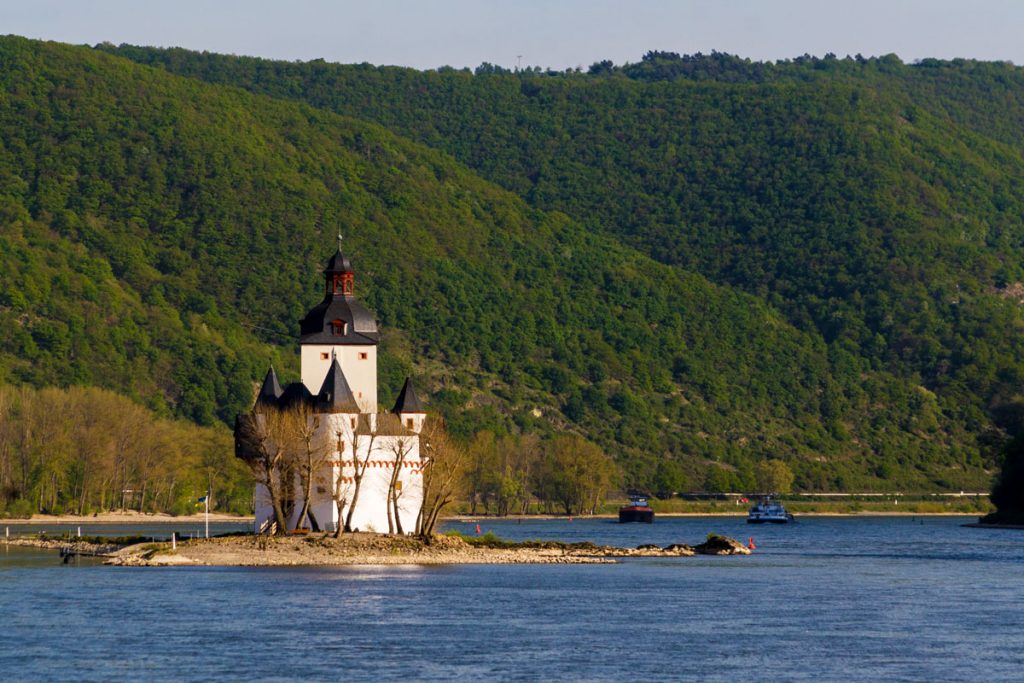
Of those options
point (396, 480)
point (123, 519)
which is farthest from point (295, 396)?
point (123, 519)

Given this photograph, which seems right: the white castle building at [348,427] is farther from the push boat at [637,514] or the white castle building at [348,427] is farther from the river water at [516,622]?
the push boat at [637,514]

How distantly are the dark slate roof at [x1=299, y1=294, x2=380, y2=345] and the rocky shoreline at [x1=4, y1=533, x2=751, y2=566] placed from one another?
11107 mm

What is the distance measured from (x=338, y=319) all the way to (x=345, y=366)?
2669mm

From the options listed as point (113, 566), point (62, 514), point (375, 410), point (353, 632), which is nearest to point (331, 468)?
point (375, 410)

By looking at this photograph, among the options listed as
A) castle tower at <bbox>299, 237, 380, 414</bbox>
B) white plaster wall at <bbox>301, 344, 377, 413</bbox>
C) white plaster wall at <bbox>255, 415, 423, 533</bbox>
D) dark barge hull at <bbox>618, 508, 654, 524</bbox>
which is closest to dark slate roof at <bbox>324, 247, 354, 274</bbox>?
castle tower at <bbox>299, 237, 380, 414</bbox>

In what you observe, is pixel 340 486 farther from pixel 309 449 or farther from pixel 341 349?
pixel 341 349

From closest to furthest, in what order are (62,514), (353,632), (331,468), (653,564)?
(353,632), (331,468), (653,564), (62,514)

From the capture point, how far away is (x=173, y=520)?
175 meters

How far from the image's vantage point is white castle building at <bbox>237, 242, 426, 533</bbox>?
104000mm

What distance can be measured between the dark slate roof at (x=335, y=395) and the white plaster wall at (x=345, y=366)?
2003 mm

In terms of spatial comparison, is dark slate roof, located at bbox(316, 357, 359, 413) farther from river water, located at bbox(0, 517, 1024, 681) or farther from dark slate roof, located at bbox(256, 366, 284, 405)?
river water, located at bbox(0, 517, 1024, 681)

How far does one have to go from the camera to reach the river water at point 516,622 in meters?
65.0

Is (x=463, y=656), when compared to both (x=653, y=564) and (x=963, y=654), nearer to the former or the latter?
(x=963, y=654)

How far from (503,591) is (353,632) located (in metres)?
19.4
